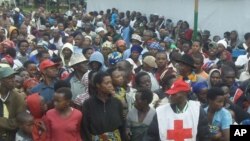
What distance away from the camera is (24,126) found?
18.8 feet

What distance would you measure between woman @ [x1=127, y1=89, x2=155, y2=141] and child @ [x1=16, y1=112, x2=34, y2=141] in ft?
3.56

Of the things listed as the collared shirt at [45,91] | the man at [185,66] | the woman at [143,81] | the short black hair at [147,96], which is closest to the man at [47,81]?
the collared shirt at [45,91]

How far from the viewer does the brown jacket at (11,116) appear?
581cm

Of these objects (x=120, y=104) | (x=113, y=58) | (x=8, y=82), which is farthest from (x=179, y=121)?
(x=113, y=58)

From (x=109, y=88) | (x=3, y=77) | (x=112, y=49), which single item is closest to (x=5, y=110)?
(x=3, y=77)

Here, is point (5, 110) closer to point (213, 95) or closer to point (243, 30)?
point (213, 95)

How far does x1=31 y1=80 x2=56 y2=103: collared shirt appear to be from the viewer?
6425mm

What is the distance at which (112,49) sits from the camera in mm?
10328

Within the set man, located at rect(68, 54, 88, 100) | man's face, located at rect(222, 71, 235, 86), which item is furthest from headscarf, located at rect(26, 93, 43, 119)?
man's face, located at rect(222, 71, 235, 86)

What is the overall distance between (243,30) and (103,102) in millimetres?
9935

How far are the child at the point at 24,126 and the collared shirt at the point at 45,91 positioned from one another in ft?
1.87

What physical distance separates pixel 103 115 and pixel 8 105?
1145mm

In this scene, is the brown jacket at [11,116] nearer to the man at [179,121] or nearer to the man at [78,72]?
the man at [78,72]

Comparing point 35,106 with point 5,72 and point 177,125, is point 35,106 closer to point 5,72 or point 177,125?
point 5,72
